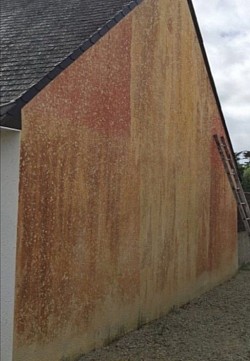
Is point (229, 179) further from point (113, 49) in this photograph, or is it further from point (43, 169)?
point (43, 169)

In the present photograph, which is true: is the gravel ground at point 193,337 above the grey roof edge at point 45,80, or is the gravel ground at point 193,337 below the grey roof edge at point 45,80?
below

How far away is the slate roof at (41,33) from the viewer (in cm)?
666

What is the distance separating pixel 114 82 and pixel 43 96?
2159mm

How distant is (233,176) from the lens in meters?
15.4

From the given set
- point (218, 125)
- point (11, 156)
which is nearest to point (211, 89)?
point (218, 125)

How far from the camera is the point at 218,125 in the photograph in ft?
48.3

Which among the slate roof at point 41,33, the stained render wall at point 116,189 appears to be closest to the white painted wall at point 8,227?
the stained render wall at point 116,189

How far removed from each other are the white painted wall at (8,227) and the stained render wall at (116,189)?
0.48 feet

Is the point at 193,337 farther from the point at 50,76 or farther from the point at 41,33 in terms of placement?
the point at 41,33

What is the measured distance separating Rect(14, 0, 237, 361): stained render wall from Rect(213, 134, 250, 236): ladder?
117cm

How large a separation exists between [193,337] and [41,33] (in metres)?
5.71

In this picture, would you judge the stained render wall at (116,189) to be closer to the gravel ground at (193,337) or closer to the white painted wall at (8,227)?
the white painted wall at (8,227)

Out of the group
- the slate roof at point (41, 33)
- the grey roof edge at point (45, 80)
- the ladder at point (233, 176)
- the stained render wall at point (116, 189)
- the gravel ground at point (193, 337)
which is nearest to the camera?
the grey roof edge at point (45, 80)

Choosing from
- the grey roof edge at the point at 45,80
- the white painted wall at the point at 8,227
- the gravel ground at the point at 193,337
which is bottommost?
the gravel ground at the point at 193,337
